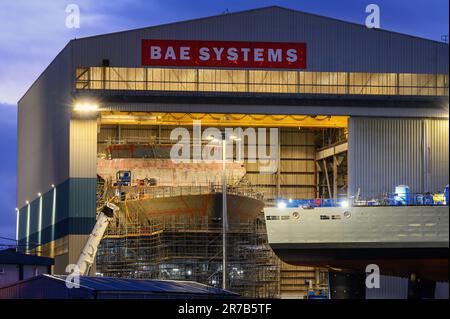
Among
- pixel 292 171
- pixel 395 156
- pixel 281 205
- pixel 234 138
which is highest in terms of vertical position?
pixel 234 138

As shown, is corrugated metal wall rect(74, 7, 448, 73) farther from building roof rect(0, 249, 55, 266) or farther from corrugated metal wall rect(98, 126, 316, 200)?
corrugated metal wall rect(98, 126, 316, 200)

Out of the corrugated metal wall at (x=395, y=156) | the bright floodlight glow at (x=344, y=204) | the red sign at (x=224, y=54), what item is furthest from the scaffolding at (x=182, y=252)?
the bright floodlight glow at (x=344, y=204)

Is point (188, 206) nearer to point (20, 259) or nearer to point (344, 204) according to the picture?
point (20, 259)

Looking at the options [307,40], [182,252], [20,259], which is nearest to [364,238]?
[307,40]

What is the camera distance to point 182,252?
2675 inches

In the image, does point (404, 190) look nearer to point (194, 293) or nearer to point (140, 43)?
point (140, 43)

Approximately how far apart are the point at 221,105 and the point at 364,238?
43.6 feet

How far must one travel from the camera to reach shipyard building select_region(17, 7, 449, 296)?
65.3 meters

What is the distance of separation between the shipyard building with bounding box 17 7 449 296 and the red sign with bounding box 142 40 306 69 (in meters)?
0.06

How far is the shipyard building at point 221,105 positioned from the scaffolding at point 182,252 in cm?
8

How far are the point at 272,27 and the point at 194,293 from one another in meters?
28.5

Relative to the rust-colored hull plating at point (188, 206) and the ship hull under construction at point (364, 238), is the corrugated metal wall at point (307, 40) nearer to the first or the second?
the rust-colored hull plating at point (188, 206)

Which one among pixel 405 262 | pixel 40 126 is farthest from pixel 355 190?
pixel 40 126
